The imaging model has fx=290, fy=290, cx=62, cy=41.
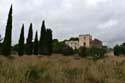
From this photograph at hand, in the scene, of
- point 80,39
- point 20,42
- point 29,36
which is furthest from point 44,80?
point 80,39

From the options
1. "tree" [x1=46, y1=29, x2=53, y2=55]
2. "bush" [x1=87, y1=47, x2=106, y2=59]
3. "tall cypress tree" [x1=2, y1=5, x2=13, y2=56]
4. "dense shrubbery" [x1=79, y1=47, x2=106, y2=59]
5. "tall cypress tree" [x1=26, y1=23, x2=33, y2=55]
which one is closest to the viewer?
"bush" [x1=87, y1=47, x2=106, y2=59]

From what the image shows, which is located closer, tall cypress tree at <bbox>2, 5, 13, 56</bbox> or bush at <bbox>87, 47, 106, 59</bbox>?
bush at <bbox>87, 47, 106, 59</bbox>

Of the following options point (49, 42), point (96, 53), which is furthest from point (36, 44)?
point (96, 53)

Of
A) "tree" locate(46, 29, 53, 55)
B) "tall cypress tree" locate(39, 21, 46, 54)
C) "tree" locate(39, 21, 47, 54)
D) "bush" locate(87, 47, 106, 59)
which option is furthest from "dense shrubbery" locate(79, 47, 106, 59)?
"tall cypress tree" locate(39, 21, 46, 54)

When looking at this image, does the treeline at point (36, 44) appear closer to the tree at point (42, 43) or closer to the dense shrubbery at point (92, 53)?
the tree at point (42, 43)

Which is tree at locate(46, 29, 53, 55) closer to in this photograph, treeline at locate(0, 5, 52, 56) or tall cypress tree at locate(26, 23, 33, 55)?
treeline at locate(0, 5, 52, 56)

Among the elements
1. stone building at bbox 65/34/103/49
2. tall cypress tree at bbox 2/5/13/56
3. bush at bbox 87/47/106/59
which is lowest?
bush at bbox 87/47/106/59

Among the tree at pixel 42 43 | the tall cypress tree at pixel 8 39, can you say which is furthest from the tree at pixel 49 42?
the tall cypress tree at pixel 8 39

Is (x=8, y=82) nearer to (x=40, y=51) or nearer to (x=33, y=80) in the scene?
(x=33, y=80)

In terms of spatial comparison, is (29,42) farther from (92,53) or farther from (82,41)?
(82,41)

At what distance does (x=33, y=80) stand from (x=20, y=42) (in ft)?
194

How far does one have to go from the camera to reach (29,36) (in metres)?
70.0

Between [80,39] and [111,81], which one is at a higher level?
[80,39]

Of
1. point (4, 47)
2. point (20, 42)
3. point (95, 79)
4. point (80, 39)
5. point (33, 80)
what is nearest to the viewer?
point (33, 80)
